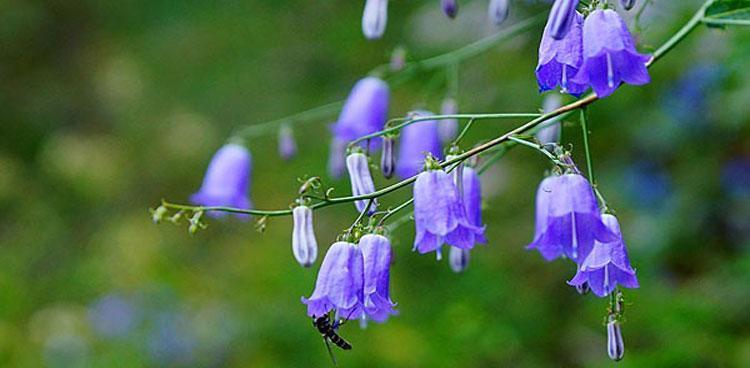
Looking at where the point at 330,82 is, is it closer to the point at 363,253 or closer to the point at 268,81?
the point at 268,81

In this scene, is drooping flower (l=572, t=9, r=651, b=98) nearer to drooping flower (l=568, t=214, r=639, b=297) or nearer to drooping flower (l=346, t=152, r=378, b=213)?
drooping flower (l=568, t=214, r=639, b=297)

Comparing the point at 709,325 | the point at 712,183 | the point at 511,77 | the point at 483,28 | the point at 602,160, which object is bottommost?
the point at 709,325

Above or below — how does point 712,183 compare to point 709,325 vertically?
above

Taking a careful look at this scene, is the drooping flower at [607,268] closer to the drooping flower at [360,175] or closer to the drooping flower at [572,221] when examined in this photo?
the drooping flower at [572,221]

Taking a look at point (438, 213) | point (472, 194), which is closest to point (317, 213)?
point (472, 194)

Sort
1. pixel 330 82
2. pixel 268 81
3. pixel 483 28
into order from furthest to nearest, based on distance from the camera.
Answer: pixel 268 81, pixel 330 82, pixel 483 28

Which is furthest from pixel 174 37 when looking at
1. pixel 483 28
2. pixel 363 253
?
pixel 363 253

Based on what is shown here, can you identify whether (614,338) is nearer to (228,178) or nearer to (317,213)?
(228,178)

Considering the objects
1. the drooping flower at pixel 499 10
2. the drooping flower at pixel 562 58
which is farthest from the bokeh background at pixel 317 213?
the drooping flower at pixel 562 58
